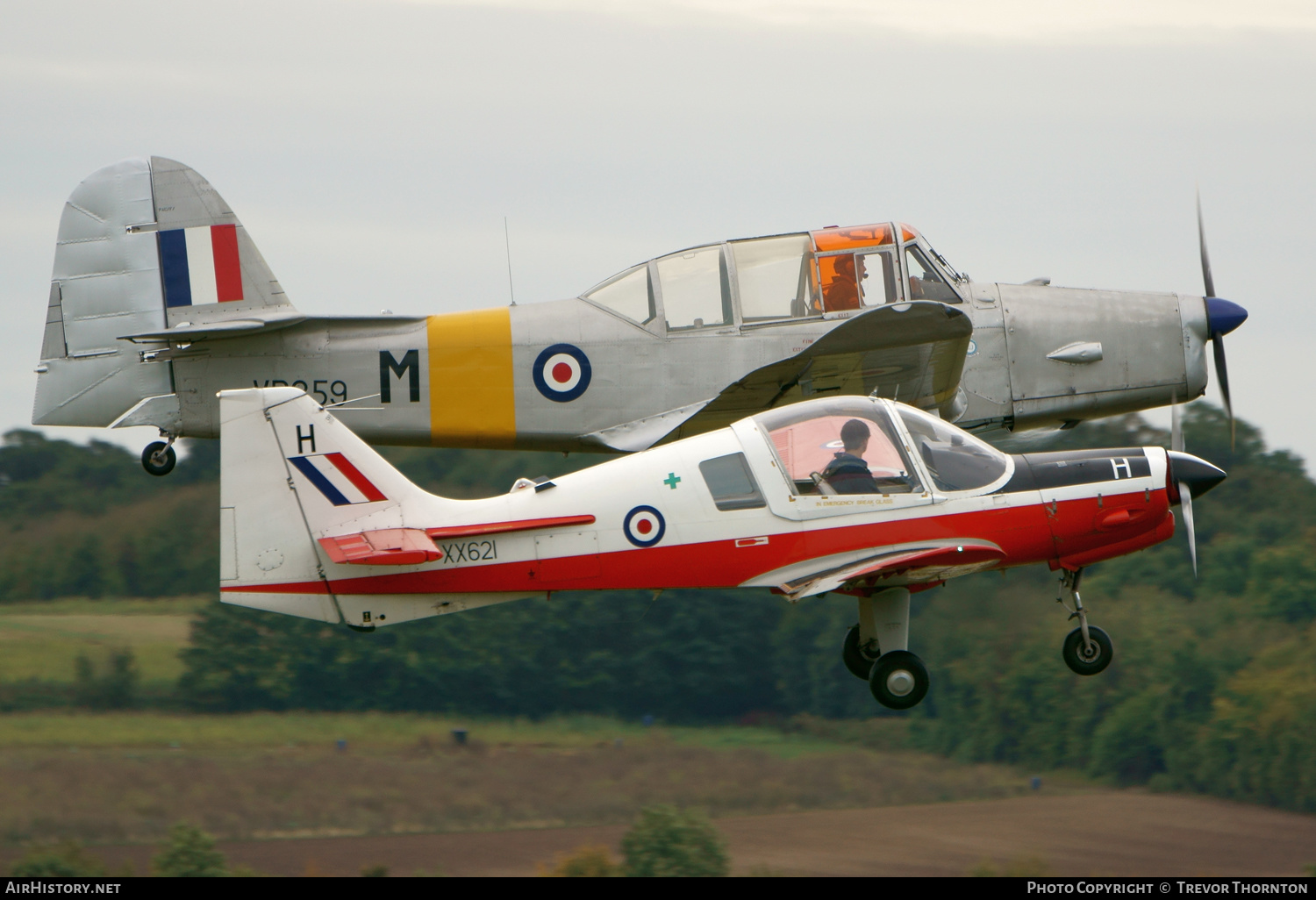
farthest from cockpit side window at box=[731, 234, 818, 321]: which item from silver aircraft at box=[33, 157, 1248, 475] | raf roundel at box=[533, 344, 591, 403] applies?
raf roundel at box=[533, 344, 591, 403]

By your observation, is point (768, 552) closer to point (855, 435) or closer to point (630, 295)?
point (855, 435)

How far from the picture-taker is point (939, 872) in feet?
87.5

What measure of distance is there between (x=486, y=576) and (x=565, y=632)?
31231 mm

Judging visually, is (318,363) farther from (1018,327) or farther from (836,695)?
(836,695)

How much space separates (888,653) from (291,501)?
414cm

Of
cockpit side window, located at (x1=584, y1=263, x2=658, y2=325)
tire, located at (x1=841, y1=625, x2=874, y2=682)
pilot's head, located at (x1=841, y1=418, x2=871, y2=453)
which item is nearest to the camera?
pilot's head, located at (x1=841, y1=418, x2=871, y2=453)

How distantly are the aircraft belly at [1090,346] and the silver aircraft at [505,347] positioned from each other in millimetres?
619

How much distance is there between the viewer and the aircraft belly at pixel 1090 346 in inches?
499

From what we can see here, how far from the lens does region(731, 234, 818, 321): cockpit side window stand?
11961 millimetres

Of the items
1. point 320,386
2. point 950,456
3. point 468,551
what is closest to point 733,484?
point 950,456

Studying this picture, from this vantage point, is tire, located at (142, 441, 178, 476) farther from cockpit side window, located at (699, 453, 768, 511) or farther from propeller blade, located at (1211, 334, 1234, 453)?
propeller blade, located at (1211, 334, 1234, 453)

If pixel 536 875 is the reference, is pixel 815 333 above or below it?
above

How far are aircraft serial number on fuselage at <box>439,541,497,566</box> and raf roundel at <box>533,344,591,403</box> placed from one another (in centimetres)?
243

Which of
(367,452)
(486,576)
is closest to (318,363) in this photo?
(367,452)
